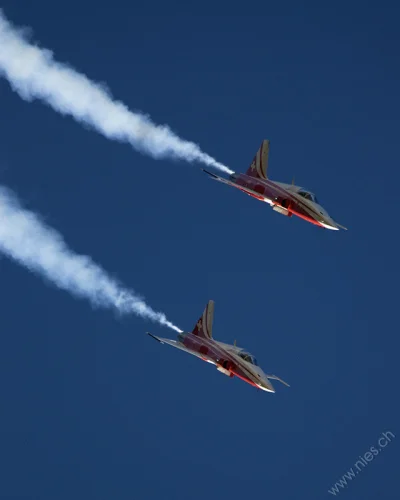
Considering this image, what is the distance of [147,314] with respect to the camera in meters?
137

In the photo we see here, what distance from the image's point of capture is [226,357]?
439 ft

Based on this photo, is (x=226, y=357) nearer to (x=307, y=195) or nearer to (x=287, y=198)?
(x=287, y=198)

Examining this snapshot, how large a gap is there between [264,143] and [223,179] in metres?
7.90

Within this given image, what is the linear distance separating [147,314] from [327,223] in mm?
18482

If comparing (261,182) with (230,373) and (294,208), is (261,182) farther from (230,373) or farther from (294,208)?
(230,373)

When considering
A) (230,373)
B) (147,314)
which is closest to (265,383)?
(230,373)

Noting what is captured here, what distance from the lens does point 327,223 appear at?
425 feet

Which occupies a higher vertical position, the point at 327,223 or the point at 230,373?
the point at 327,223

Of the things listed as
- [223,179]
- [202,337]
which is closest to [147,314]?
[202,337]

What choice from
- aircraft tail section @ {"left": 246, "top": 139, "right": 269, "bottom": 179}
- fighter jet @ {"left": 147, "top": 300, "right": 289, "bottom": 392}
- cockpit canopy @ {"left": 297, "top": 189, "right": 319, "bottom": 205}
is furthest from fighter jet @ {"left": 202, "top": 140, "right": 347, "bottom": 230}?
Answer: fighter jet @ {"left": 147, "top": 300, "right": 289, "bottom": 392}

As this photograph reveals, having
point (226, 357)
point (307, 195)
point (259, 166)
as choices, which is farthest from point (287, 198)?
point (226, 357)

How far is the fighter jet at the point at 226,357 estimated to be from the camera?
436 feet

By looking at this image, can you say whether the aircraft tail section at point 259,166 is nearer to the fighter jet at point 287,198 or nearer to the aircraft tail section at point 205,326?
the fighter jet at point 287,198

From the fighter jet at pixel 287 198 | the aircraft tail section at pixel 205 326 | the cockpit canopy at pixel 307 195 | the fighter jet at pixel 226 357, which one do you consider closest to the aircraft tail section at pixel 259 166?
the fighter jet at pixel 287 198
